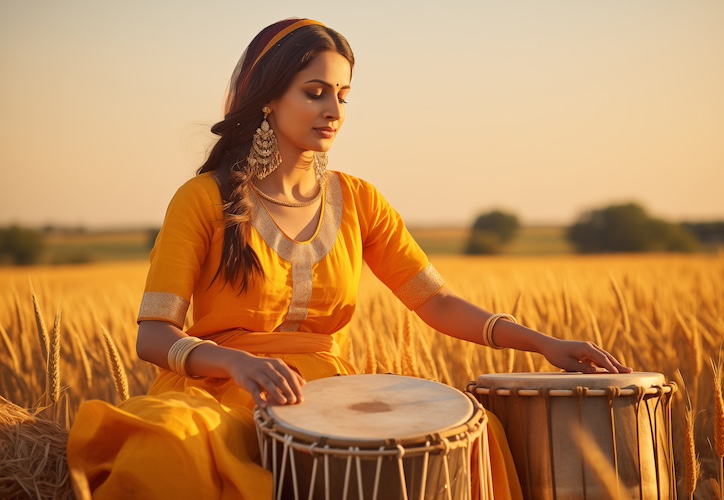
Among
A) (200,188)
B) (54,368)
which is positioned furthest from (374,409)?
(54,368)

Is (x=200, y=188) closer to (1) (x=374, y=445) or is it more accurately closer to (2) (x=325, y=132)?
(2) (x=325, y=132)

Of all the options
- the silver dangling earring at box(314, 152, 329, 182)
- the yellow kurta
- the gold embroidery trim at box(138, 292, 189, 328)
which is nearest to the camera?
the yellow kurta

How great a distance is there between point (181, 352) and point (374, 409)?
2.03 ft

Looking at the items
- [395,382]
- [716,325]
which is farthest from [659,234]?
[395,382]

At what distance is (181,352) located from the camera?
249 cm

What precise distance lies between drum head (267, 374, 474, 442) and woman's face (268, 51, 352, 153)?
0.83 metres

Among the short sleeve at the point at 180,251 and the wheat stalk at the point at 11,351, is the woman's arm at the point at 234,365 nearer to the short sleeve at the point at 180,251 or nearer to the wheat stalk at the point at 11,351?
the short sleeve at the point at 180,251

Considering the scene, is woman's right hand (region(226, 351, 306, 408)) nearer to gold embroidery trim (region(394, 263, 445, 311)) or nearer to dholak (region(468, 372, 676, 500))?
dholak (region(468, 372, 676, 500))

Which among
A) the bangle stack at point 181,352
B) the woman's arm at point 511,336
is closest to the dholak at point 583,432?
the woman's arm at point 511,336

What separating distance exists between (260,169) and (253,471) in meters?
1.16

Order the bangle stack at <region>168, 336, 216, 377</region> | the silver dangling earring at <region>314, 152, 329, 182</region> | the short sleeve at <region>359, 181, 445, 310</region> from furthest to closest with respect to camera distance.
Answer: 1. the short sleeve at <region>359, 181, 445, 310</region>
2. the silver dangling earring at <region>314, 152, 329, 182</region>
3. the bangle stack at <region>168, 336, 216, 377</region>

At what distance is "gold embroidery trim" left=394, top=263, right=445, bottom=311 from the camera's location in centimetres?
325

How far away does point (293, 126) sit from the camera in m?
2.88

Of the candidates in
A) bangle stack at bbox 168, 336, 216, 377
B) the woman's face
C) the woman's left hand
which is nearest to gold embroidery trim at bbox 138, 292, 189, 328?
bangle stack at bbox 168, 336, 216, 377
